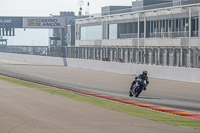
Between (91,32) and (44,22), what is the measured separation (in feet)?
63.8

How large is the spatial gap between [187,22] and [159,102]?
31.5m

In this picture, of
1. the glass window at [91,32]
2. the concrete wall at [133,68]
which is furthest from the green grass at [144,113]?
the glass window at [91,32]

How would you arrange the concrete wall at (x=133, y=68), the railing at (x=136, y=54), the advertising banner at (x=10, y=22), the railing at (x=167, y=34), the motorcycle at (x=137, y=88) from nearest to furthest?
the motorcycle at (x=137, y=88) → the concrete wall at (x=133, y=68) → the railing at (x=136, y=54) → the railing at (x=167, y=34) → the advertising banner at (x=10, y=22)

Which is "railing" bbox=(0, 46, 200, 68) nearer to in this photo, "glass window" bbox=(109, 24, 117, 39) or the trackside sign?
"glass window" bbox=(109, 24, 117, 39)

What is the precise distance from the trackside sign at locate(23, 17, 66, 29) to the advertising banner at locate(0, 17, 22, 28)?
4.31 ft

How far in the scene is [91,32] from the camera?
258 feet

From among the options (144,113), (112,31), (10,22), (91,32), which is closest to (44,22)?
(10,22)

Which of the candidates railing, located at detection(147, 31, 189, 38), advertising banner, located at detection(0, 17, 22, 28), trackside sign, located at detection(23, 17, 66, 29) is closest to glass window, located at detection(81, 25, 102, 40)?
trackside sign, located at detection(23, 17, 66, 29)

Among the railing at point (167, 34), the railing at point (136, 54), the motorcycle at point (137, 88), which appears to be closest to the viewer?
the motorcycle at point (137, 88)

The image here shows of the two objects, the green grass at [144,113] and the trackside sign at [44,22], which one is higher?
the trackside sign at [44,22]

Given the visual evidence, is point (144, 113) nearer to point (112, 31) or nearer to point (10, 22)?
point (112, 31)

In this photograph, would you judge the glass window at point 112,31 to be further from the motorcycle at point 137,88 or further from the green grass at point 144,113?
the green grass at point 144,113

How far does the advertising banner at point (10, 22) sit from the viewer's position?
322ft

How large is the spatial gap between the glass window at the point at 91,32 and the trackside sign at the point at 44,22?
11036 millimetres
